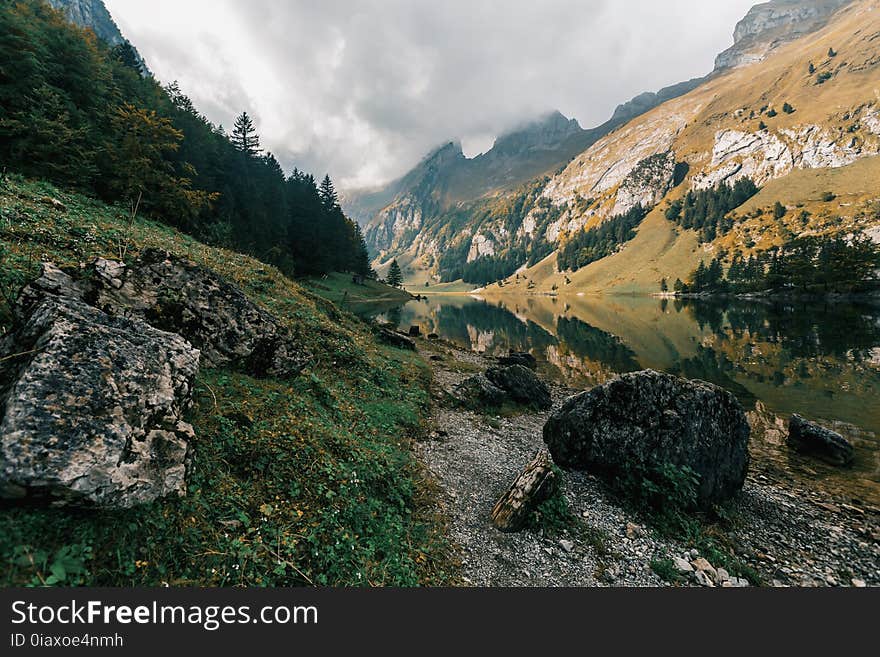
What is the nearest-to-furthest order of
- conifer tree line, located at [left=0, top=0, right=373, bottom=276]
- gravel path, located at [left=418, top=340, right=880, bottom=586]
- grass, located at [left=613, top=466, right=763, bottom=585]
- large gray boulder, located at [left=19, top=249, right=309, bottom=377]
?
1. gravel path, located at [left=418, top=340, right=880, bottom=586]
2. large gray boulder, located at [left=19, top=249, right=309, bottom=377]
3. grass, located at [left=613, top=466, right=763, bottom=585]
4. conifer tree line, located at [left=0, top=0, right=373, bottom=276]

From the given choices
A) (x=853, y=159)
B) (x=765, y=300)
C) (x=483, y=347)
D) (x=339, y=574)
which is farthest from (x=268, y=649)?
(x=853, y=159)

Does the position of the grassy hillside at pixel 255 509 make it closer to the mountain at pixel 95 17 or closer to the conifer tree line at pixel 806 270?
the conifer tree line at pixel 806 270

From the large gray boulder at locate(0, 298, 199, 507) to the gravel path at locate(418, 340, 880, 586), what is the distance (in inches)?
264

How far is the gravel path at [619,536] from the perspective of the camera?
323 inches

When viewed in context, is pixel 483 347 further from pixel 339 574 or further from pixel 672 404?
pixel 339 574

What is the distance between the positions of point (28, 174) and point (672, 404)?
4071 centimetres

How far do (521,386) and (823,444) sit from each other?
14.7 m

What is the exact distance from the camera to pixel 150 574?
14.9ft

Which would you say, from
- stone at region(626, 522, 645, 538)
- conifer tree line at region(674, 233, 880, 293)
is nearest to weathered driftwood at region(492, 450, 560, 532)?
stone at region(626, 522, 645, 538)

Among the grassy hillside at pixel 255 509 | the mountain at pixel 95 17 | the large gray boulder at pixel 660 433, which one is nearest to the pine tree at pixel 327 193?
the grassy hillside at pixel 255 509

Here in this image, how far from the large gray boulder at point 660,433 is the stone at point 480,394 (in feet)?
24.3

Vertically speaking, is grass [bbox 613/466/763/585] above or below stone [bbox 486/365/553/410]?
below

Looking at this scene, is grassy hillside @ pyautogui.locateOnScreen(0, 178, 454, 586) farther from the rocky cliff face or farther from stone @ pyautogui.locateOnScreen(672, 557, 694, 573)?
the rocky cliff face

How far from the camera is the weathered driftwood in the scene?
30.7ft
